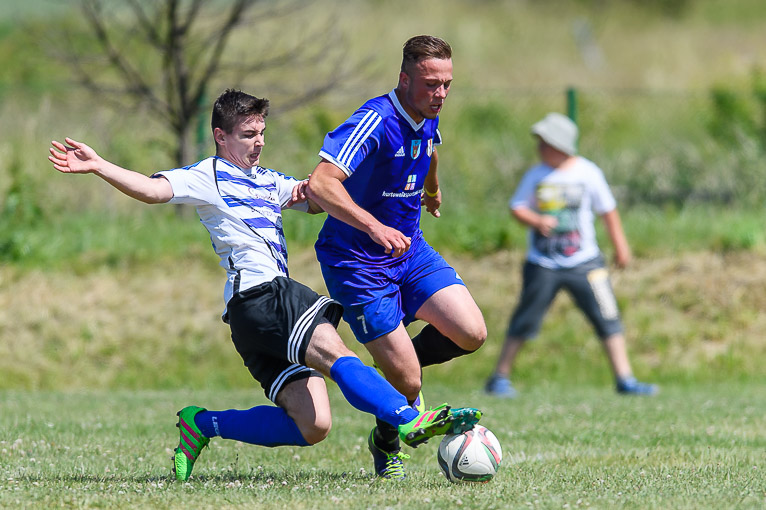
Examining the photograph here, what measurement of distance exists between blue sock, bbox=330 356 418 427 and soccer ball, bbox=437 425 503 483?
0.87 feet

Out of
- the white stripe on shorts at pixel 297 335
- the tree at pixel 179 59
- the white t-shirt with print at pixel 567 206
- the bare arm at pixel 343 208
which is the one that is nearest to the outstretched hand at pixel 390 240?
the bare arm at pixel 343 208

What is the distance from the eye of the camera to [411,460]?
6.08 metres

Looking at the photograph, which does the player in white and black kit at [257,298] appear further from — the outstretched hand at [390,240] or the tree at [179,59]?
the tree at [179,59]

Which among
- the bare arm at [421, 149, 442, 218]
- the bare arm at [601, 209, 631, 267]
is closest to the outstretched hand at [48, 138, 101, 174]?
the bare arm at [421, 149, 442, 218]

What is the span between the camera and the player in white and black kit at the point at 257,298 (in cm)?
469

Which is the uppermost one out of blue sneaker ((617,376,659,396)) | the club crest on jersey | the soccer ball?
the club crest on jersey

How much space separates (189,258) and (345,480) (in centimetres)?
771

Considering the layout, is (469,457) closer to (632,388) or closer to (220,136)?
(220,136)

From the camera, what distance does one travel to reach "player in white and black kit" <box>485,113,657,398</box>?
31.1 feet

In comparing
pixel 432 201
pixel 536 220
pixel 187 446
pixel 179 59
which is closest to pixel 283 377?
pixel 187 446

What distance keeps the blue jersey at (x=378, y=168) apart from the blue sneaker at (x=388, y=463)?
39.3 inches

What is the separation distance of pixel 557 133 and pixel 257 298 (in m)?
5.42

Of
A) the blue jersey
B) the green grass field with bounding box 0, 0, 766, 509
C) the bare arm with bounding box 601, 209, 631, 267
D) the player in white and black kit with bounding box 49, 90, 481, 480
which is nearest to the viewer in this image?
the player in white and black kit with bounding box 49, 90, 481, 480

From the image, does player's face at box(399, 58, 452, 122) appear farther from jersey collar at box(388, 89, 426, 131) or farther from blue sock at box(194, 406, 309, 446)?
blue sock at box(194, 406, 309, 446)
